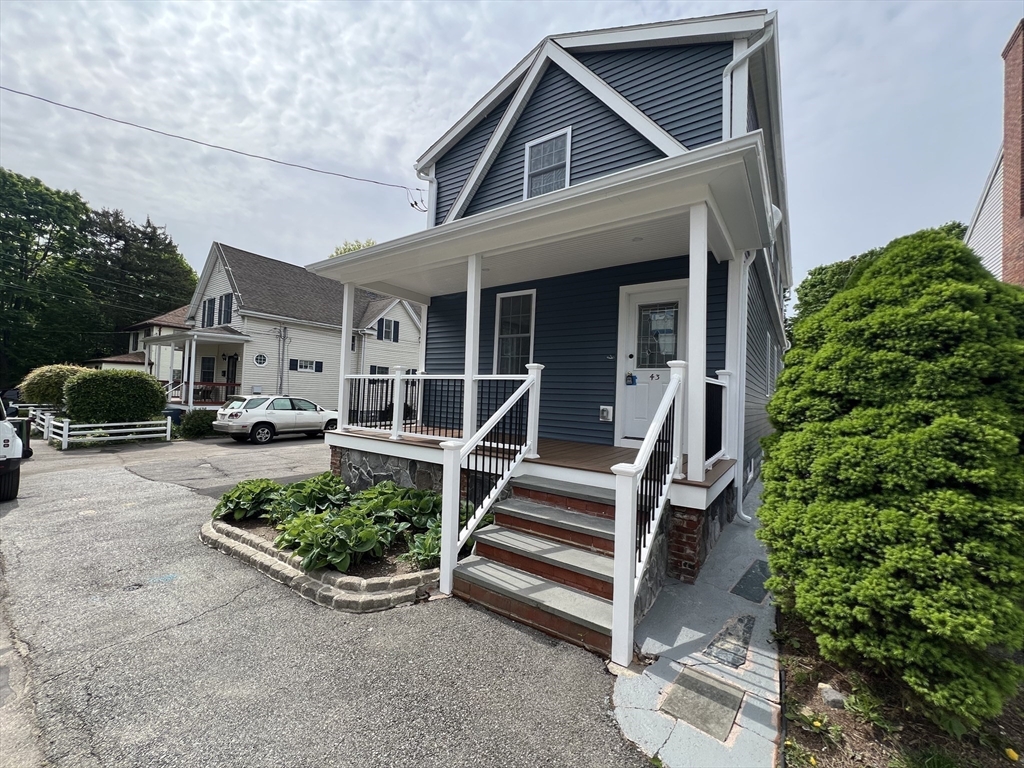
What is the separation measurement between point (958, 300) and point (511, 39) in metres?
8.24

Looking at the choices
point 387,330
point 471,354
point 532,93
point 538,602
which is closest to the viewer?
point 538,602

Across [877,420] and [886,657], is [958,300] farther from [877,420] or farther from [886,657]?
[886,657]

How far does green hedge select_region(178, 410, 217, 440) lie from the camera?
12938 mm

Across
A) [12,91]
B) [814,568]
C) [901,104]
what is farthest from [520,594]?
[12,91]

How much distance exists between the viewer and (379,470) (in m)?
5.69

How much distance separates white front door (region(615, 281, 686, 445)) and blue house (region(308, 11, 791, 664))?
26mm

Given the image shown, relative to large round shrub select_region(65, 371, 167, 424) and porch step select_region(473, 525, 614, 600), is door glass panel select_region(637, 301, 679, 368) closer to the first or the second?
porch step select_region(473, 525, 614, 600)

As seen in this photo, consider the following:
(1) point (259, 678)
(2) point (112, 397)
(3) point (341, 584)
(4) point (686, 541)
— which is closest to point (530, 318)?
(4) point (686, 541)

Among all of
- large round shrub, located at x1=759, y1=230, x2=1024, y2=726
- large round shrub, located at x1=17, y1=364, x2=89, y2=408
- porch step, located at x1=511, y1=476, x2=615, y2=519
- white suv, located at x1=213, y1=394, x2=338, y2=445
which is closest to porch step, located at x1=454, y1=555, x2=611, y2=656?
porch step, located at x1=511, y1=476, x2=615, y2=519

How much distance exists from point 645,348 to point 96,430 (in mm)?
14143

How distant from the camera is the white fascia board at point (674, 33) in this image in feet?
16.8

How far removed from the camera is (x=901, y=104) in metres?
7.38

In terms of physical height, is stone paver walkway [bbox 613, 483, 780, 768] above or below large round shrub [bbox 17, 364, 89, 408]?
below

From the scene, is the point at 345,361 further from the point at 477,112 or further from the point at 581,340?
the point at 477,112
